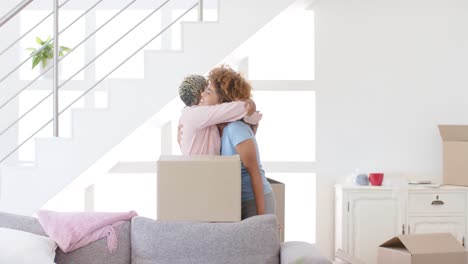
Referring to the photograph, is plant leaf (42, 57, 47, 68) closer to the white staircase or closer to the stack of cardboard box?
the white staircase

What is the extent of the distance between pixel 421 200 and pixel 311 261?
2.56 metres

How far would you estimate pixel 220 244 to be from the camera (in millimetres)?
2932

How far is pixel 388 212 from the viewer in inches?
201

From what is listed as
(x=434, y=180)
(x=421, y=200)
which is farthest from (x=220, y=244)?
(x=434, y=180)

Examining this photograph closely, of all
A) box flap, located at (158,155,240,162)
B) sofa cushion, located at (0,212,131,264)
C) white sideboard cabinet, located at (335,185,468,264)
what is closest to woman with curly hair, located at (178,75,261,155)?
box flap, located at (158,155,240,162)

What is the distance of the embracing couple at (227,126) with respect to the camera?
3.12 meters

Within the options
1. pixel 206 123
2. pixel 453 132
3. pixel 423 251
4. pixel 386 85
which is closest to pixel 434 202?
pixel 453 132

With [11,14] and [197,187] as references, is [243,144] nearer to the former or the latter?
[197,187]

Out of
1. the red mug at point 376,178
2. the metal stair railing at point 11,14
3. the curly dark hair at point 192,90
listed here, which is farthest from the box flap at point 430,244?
the metal stair railing at point 11,14

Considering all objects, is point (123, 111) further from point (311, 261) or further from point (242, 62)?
point (311, 261)

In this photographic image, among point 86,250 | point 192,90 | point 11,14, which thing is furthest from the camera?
point 11,14

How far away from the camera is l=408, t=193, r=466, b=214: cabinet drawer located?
16.7 ft

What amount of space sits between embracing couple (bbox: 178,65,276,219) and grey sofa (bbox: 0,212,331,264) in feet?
0.71

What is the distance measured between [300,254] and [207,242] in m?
0.38
